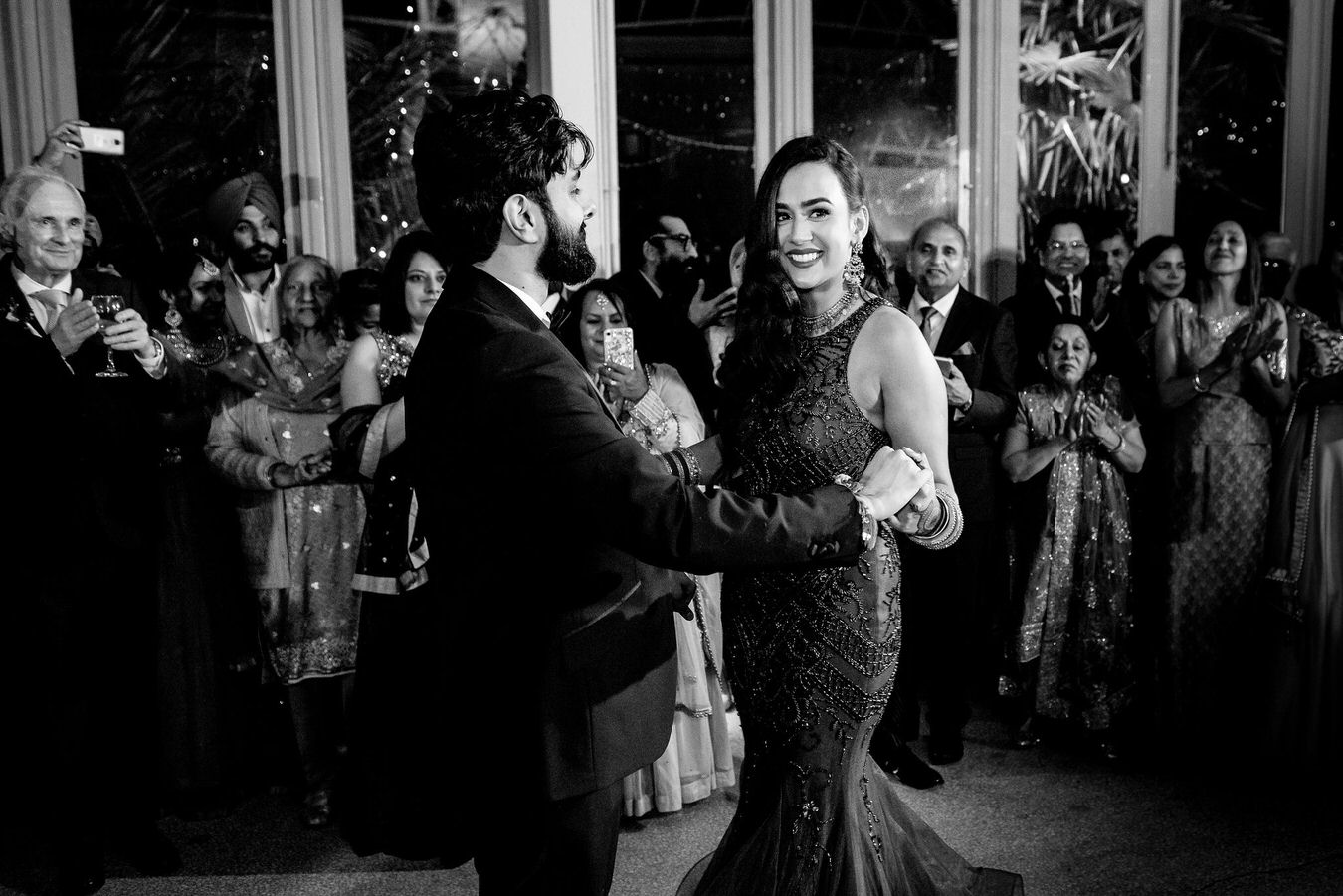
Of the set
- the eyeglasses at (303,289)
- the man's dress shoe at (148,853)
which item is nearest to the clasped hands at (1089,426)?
the eyeglasses at (303,289)

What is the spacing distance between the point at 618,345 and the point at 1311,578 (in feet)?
7.35

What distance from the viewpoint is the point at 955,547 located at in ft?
11.7

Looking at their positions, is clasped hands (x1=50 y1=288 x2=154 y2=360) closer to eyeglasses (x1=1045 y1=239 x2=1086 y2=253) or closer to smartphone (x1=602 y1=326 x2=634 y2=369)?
smartphone (x1=602 y1=326 x2=634 y2=369)

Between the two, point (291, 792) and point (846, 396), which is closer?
point (846, 396)

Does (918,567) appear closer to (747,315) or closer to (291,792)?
(747,315)

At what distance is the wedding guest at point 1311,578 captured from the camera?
134 inches

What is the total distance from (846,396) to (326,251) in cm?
284

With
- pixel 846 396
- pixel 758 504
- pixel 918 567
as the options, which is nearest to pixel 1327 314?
pixel 918 567

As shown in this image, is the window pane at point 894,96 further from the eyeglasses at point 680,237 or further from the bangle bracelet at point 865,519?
the bangle bracelet at point 865,519

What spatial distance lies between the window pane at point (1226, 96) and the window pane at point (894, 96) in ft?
3.55

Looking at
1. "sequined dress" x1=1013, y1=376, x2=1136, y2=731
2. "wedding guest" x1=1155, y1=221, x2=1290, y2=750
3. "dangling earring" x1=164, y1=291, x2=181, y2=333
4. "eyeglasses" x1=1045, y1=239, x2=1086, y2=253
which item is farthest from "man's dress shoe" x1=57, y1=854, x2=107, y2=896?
"eyeglasses" x1=1045, y1=239, x2=1086, y2=253

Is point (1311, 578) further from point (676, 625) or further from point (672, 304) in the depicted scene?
point (672, 304)

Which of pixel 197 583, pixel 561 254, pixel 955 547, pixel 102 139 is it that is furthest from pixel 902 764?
pixel 102 139

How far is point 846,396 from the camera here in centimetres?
Result: 215
